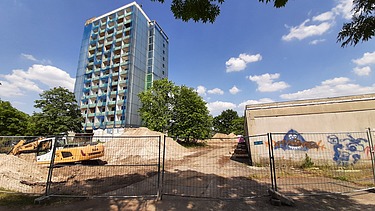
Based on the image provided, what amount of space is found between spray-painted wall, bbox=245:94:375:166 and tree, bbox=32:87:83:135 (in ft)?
98.8

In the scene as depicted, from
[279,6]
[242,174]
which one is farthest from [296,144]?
[279,6]

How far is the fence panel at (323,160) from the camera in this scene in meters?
7.20

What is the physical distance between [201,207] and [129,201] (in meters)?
2.26

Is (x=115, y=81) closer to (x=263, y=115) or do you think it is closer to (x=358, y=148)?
(x=263, y=115)

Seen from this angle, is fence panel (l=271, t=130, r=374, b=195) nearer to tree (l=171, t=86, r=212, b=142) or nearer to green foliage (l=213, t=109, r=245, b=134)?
tree (l=171, t=86, r=212, b=142)

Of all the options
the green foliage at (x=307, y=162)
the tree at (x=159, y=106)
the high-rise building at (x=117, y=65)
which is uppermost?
the high-rise building at (x=117, y=65)

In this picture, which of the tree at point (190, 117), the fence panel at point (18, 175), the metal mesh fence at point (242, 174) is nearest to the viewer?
the metal mesh fence at point (242, 174)

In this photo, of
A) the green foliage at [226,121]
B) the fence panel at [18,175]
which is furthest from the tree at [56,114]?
the green foliage at [226,121]

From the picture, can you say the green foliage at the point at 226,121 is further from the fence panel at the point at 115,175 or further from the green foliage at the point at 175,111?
the fence panel at the point at 115,175

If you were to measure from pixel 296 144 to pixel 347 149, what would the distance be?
249 centimetres

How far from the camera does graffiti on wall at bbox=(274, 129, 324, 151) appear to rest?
9711 mm

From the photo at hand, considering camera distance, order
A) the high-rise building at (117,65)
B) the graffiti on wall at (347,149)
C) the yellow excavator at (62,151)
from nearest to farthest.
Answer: the graffiti on wall at (347,149) < the yellow excavator at (62,151) < the high-rise building at (117,65)

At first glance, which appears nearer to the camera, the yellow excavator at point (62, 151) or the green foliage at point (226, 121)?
the yellow excavator at point (62, 151)

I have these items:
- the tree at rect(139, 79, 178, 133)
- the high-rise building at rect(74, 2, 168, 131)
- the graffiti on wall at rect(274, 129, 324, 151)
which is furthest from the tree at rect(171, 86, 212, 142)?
the graffiti on wall at rect(274, 129, 324, 151)
